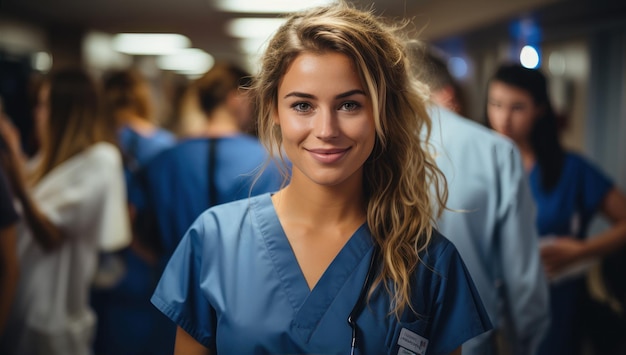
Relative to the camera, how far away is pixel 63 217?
1.35 metres

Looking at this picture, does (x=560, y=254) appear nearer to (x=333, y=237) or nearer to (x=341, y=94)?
(x=333, y=237)

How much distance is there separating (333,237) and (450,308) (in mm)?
178

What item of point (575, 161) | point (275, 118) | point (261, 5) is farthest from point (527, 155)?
point (275, 118)

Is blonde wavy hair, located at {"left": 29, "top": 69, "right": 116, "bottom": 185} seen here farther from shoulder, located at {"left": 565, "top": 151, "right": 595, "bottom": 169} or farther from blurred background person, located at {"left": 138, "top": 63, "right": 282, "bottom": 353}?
shoulder, located at {"left": 565, "top": 151, "right": 595, "bottom": 169}

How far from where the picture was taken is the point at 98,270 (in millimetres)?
1472

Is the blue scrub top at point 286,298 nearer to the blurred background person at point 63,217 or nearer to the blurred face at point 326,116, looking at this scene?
the blurred face at point 326,116

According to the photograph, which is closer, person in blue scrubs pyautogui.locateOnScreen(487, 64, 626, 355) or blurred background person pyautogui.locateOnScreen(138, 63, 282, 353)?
blurred background person pyautogui.locateOnScreen(138, 63, 282, 353)

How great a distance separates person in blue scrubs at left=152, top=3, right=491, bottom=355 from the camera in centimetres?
67

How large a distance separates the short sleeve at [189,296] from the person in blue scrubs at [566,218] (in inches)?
36.0

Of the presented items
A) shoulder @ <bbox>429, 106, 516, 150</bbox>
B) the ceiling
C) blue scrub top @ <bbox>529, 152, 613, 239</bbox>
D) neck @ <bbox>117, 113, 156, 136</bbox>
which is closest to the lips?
shoulder @ <bbox>429, 106, 516, 150</bbox>

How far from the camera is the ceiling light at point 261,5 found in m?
0.91

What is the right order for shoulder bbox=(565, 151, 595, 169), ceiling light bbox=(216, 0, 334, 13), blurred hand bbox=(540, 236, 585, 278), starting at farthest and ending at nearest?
shoulder bbox=(565, 151, 595, 169) → blurred hand bbox=(540, 236, 585, 278) → ceiling light bbox=(216, 0, 334, 13)

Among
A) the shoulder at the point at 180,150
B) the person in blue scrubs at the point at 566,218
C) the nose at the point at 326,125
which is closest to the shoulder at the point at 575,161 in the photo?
the person in blue scrubs at the point at 566,218

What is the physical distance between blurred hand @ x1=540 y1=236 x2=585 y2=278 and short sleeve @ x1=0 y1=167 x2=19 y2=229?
4.02 ft
